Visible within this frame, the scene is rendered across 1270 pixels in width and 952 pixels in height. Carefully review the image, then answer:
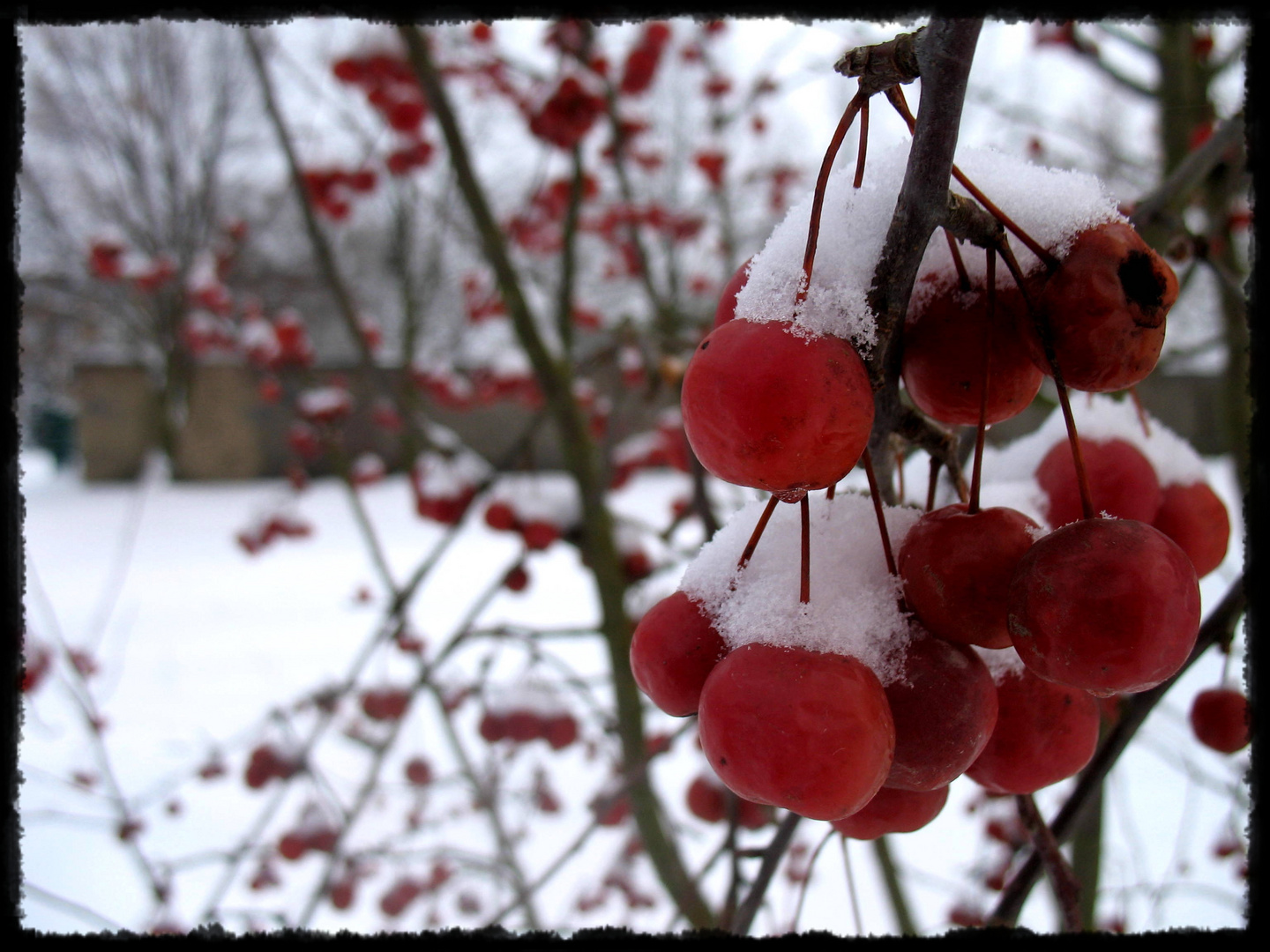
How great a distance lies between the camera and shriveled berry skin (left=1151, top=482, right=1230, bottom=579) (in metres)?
0.48

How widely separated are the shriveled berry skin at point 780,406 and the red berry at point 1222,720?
1.88ft

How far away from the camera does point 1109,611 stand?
0.31 metres

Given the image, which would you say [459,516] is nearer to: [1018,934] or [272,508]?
[1018,934]

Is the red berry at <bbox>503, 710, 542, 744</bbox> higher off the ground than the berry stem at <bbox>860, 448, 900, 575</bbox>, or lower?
higher

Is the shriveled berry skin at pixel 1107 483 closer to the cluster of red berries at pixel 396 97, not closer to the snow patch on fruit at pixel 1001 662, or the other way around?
the snow patch on fruit at pixel 1001 662

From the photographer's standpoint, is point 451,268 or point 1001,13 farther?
point 451,268

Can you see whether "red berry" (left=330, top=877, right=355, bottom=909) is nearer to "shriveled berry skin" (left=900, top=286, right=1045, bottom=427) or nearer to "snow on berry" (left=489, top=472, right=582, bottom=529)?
"snow on berry" (left=489, top=472, right=582, bottom=529)

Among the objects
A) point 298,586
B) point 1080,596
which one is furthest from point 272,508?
point 1080,596

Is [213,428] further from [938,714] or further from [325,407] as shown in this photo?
[938,714]

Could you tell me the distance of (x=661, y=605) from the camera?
406 millimetres

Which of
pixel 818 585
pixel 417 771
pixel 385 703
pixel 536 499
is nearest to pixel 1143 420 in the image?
pixel 818 585

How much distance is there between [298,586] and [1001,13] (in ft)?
17.2

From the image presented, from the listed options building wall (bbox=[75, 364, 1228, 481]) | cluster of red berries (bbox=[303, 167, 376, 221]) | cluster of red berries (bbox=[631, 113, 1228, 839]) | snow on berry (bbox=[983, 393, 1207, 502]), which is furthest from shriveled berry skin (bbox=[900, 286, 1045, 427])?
building wall (bbox=[75, 364, 1228, 481])

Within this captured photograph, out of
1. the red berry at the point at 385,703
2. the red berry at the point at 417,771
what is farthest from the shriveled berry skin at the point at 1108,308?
the red berry at the point at 417,771
